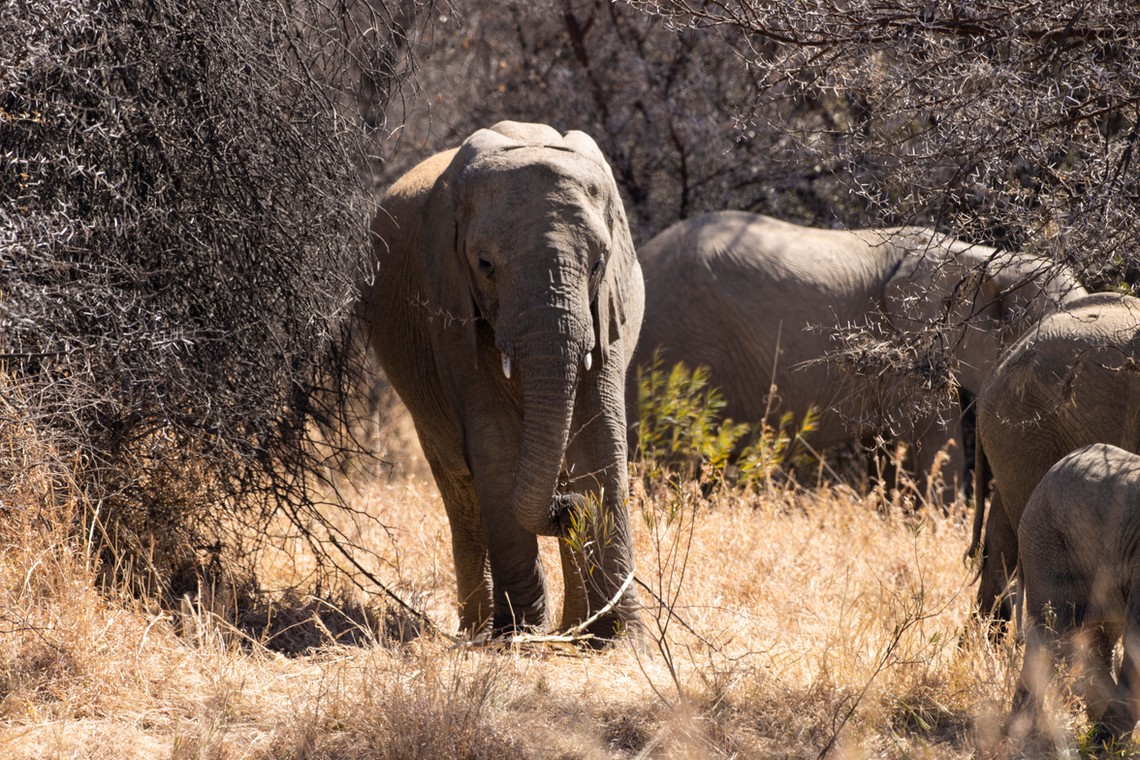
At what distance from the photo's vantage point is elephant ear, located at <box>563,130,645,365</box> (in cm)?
573

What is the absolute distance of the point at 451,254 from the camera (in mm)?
5797

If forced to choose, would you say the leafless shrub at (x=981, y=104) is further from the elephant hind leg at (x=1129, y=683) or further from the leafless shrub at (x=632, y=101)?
the leafless shrub at (x=632, y=101)

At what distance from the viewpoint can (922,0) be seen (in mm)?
5102

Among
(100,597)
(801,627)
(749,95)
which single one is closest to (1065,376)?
(801,627)

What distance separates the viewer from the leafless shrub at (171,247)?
511 centimetres

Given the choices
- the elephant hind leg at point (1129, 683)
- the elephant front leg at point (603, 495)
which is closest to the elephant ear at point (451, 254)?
the elephant front leg at point (603, 495)

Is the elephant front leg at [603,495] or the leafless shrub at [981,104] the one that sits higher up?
the leafless shrub at [981,104]

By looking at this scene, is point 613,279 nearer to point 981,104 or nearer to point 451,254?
point 451,254

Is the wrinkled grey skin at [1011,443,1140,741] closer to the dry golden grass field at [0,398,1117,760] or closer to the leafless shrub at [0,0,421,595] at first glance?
the dry golden grass field at [0,398,1117,760]

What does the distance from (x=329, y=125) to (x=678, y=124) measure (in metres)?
4.88

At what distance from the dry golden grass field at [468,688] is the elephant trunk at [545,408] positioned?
0.54 m

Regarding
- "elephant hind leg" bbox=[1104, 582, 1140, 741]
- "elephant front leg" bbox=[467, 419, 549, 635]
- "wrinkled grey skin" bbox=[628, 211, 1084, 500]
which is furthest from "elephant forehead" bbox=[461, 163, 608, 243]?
"wrinkled grey skin" bbox=[628, 211, 1084, 500]

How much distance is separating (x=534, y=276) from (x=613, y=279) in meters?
0.66

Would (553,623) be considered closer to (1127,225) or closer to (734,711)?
(734,711)
